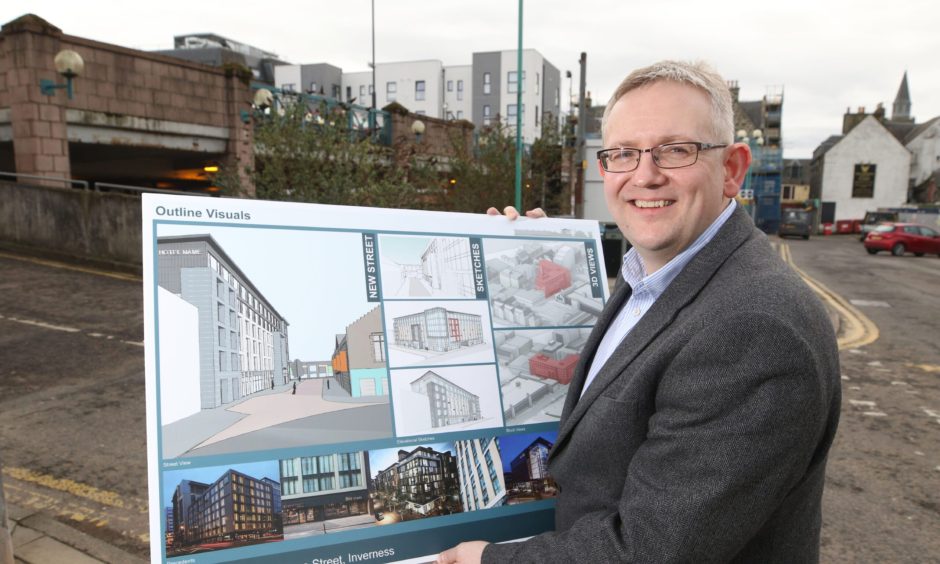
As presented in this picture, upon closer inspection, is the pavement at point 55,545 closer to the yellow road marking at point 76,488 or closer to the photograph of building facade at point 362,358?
the yellow road marking at point 76,488

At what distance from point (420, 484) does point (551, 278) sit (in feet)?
3.11

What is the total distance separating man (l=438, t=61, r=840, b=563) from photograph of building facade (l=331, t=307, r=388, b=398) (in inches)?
21.5

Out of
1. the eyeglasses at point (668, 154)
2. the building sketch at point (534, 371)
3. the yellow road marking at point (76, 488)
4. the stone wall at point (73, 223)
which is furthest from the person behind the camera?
the stone wall at point (73, 223)

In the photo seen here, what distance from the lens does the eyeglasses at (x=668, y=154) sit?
1.61 meters

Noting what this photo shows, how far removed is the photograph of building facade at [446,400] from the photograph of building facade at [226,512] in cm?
53

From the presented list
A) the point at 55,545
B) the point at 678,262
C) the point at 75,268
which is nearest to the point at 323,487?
the point at 678,262

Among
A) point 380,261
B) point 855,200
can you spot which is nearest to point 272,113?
point 380,261

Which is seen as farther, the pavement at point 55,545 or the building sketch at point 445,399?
the pavement at point 55,545

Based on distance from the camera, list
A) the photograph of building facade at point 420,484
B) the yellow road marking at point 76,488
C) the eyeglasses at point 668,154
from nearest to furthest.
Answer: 1. the eyeglasses at point 668,154
2. the photograph of building facade at point 420,484
3. the yellow road marking at point 76,488

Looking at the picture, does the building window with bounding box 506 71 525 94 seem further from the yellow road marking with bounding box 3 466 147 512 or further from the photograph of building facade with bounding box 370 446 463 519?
the photograph of building facade with bounding box 370 446 463 519

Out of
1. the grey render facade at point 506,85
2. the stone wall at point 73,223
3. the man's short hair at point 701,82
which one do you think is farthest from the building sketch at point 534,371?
the grey render facade at point 506,85

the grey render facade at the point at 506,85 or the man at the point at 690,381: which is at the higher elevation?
the grey render facade at the point at 506,85

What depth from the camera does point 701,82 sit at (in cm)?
157

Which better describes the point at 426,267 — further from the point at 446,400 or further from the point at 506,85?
the point at 506,85
